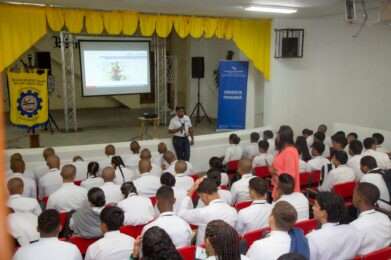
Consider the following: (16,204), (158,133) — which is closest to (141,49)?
(158,133)

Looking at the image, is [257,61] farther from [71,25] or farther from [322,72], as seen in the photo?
[71,25]

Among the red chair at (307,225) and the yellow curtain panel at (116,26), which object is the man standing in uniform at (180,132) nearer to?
the yellow curtain panel at (116,26)

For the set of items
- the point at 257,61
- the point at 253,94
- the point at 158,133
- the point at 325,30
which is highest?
the point at 325,30

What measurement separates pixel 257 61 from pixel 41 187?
634 centimetres

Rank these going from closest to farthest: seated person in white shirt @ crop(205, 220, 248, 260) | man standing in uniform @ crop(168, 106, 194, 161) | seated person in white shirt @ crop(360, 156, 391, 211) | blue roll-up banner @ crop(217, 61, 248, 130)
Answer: seated person in white shirt @ crop(205, 220, 248, 260) < seated person in white shirt @ crop(360, 156, 391, 211) < man standing in uniform @ crop(168, 106, 194, 161) < blue roll-up banner @ crop(217, 61, 248, 130)

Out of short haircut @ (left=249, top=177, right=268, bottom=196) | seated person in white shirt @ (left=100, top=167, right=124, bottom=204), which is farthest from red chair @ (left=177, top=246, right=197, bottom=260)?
seated person in white shirt @ (left=100, top=167, right=124, bottom=204)

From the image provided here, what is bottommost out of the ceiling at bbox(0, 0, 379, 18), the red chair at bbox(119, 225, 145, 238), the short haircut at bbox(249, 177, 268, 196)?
the red chair at bbox(119, 225, 145, 238)

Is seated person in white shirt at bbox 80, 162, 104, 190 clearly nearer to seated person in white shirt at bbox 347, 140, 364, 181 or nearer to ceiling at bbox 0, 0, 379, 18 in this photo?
ceiling at bbox 0, 0, 379, 18

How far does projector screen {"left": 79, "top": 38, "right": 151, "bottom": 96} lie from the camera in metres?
10.7

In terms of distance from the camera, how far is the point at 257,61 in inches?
405

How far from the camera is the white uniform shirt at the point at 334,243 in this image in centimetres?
326

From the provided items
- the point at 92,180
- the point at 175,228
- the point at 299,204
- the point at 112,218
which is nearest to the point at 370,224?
the point at 299,204

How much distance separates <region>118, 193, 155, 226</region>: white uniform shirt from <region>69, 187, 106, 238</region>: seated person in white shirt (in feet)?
0.85

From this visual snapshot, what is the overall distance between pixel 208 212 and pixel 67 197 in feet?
5.82
